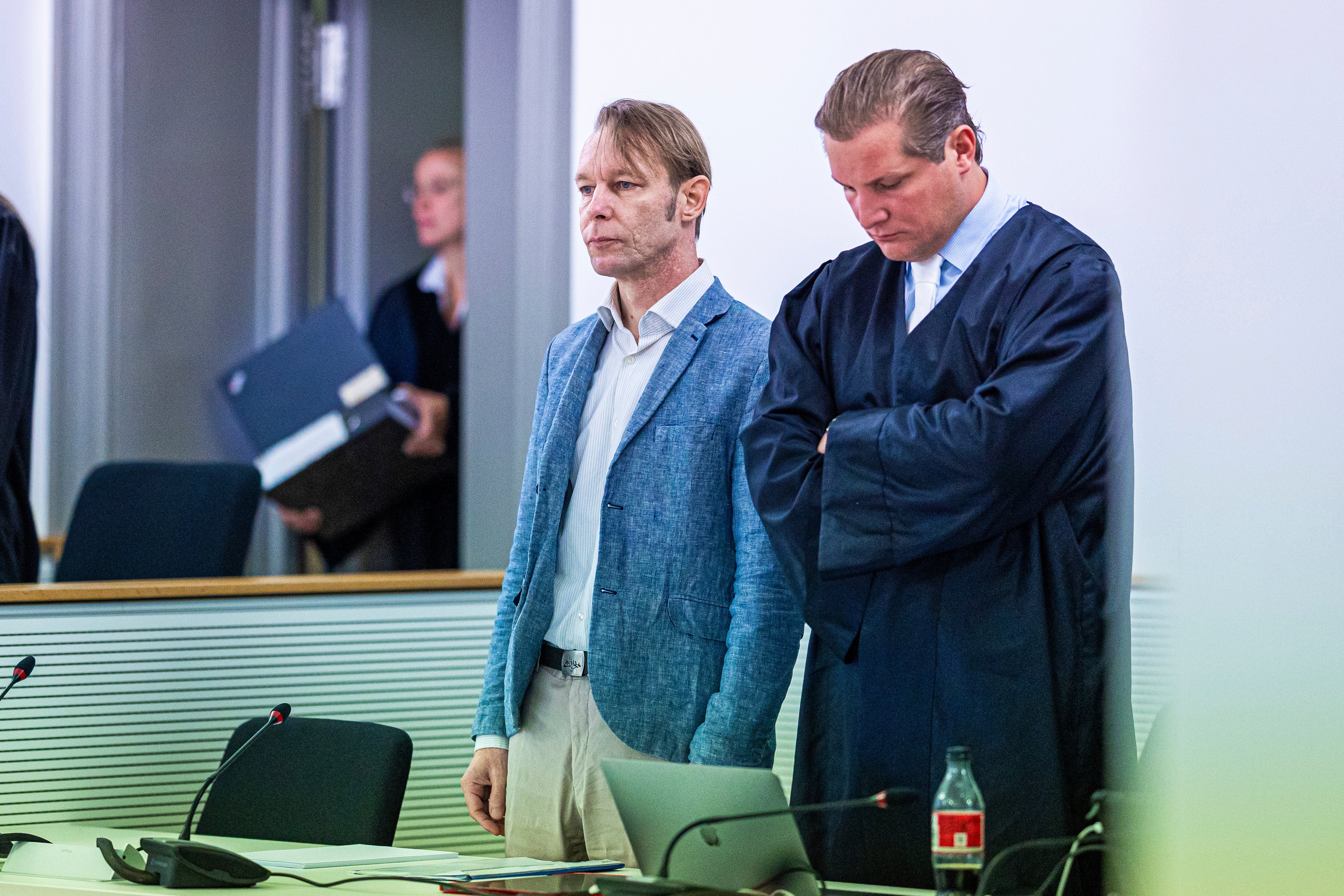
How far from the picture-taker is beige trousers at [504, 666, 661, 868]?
2029 millimetres

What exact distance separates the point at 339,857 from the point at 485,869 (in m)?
0.24

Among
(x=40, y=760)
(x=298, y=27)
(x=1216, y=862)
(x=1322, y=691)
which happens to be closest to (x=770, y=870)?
(x=1216, y=862)

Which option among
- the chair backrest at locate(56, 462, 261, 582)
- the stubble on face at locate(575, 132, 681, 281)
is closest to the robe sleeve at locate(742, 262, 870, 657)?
the stubble on face at locate(575, 132, 681, 281)

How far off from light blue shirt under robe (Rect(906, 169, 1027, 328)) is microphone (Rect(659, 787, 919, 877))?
27.6 inches

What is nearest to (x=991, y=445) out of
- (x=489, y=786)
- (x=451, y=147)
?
(x=489, y=786)

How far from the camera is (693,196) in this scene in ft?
7.04

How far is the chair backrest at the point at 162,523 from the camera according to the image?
3.29m

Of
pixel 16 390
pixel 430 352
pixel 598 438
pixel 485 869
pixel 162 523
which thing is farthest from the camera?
pixel 430 352

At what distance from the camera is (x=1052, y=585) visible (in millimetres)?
1778

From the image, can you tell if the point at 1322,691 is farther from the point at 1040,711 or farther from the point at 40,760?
the point at 40,760

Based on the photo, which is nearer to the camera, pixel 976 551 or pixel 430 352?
pixel 976 551

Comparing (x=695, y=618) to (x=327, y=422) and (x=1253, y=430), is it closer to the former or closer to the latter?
(x=1253, y=430)

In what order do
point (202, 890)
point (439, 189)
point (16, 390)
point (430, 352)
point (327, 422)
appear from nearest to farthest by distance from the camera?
point (202, 890), point (16, 390), point (327, 422), point (430, 352), point (439, 189)

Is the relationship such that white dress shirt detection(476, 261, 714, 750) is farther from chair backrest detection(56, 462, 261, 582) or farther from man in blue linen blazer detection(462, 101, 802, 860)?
chair backrest detection(56, 462, 261, 582)
